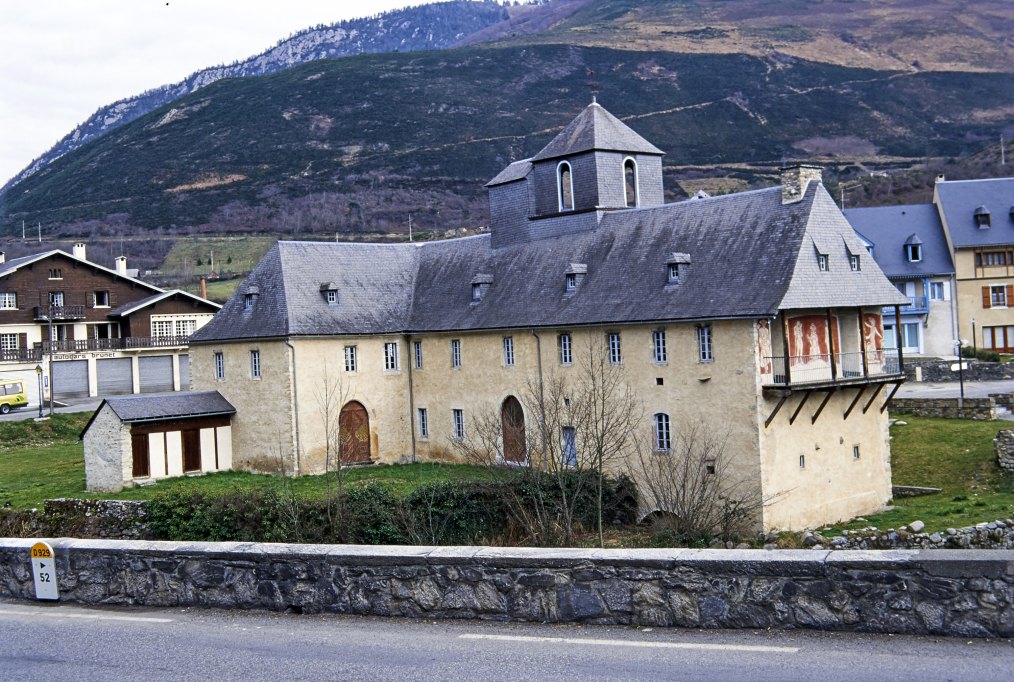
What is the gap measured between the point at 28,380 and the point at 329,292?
2611 centimetres

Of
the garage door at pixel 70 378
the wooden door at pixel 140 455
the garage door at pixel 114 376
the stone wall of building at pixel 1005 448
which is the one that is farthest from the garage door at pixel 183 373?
the stone wall of building at pixel 1005 448

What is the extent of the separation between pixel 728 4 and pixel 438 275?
167m

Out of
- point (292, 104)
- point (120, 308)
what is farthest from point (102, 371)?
point (292, 104)

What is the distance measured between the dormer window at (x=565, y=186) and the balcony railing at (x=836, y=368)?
11576 mm

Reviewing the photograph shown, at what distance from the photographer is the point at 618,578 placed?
9.47 metres

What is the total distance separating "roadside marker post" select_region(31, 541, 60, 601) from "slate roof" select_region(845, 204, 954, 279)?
49.8 meters

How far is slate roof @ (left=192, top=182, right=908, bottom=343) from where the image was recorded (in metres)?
28.8

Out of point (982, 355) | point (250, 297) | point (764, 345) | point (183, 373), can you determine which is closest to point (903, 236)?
point (982, 355)

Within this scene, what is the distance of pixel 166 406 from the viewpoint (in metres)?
36.2

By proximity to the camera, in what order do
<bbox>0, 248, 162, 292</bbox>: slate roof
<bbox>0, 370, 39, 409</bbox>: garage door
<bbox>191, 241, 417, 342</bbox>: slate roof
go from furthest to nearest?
<bbox>0, 248, 162, 292</bbox>: slate roof, <bbox>0, 370, 39, 409</bbox>: garage door, <bbox>191, 241, 417, 342</bbox>: slate roof

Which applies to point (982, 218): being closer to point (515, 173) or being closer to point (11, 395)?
point (515, 173)

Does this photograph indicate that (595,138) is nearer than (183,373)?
Yes

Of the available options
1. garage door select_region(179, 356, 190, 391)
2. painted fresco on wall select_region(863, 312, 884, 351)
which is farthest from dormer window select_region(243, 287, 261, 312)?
garage door select_region(179, 356, 190, 391)

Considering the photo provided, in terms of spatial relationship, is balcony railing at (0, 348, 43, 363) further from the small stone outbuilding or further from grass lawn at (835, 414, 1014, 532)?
grass lawn at (835, 414, 1014, 532)
